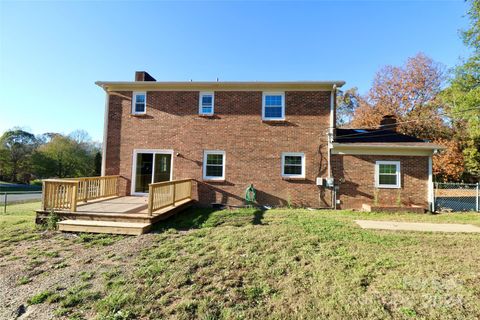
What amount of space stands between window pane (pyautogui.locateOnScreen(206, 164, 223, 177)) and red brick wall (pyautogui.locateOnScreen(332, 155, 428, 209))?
469 centimetres

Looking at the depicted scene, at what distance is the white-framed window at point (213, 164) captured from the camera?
1069 centimetres

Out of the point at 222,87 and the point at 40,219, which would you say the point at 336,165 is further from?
the point at 40,219

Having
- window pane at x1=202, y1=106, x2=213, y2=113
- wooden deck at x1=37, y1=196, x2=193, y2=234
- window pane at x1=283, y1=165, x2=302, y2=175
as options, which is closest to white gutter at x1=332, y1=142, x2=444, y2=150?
window pane at x1=283, y1=165, x2=302, y2=175

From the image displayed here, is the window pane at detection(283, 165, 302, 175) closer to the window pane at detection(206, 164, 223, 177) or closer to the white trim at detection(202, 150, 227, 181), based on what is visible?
the white trim at detection(202, 150, 227, 181)

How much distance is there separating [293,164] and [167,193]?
521cm

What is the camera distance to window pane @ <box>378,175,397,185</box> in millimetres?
9836

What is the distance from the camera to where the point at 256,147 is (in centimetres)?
1050

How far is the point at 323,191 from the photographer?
33.2 ft

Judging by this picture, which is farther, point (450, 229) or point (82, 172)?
point (82, 172)

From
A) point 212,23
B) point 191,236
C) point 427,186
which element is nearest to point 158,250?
point 191,236

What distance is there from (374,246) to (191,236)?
4.15m

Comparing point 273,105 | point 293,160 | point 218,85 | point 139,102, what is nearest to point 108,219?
point 139,102

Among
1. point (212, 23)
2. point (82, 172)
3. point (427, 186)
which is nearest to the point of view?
point (427, 186)

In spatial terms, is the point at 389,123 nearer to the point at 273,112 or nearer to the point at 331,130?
the point at 331,130
